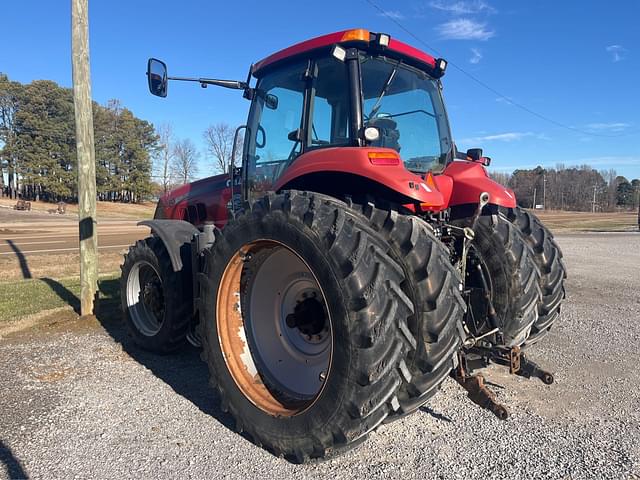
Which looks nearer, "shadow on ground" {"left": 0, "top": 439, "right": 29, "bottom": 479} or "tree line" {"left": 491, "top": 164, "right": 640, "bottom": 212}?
"shadow on ground" {"left": 0, "top": 439, "right": 29, "bottom": 479}

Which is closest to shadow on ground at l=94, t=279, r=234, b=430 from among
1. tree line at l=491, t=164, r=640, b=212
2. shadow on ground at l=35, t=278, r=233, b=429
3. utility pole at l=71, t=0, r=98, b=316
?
shadow on ground at l=35, t=278, r=233, b=429

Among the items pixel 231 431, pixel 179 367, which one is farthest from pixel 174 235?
pixel 231 431

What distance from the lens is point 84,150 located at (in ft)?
20.3

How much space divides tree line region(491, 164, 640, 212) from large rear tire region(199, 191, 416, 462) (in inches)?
4073

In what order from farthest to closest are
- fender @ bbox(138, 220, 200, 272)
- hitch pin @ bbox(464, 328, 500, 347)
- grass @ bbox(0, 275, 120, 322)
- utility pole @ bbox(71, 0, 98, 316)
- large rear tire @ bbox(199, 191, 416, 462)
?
1. grass @ bbox(0, 275, 120, 322)
2. utility pole @ bbox(71, 0, 98, 316)
3. fender @ bbox(138, 220, 200, 272)
4. hitch pin @ bbox(464, 328, 500, 347)
5. large rear tire @ bbox(199, 191, 416, 462)

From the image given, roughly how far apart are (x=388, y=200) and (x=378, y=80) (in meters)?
1.19

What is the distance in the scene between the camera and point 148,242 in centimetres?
476

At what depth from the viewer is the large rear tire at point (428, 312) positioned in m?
2.56

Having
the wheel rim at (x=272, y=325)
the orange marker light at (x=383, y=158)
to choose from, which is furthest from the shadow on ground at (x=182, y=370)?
the orange marker light at (x=383, y=158)

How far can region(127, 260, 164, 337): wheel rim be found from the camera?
15.5 feet

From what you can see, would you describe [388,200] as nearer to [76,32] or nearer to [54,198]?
[76,32]

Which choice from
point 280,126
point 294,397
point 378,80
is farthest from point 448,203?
point 294,397

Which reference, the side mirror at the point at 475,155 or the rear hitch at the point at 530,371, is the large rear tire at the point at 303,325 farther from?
the side mirror at the point at 475,155

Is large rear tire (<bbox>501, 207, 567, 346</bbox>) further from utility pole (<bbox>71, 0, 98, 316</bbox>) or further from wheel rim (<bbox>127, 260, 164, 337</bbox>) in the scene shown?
utility pole (<bbox>71, 0, 98, 316</bbox>)
